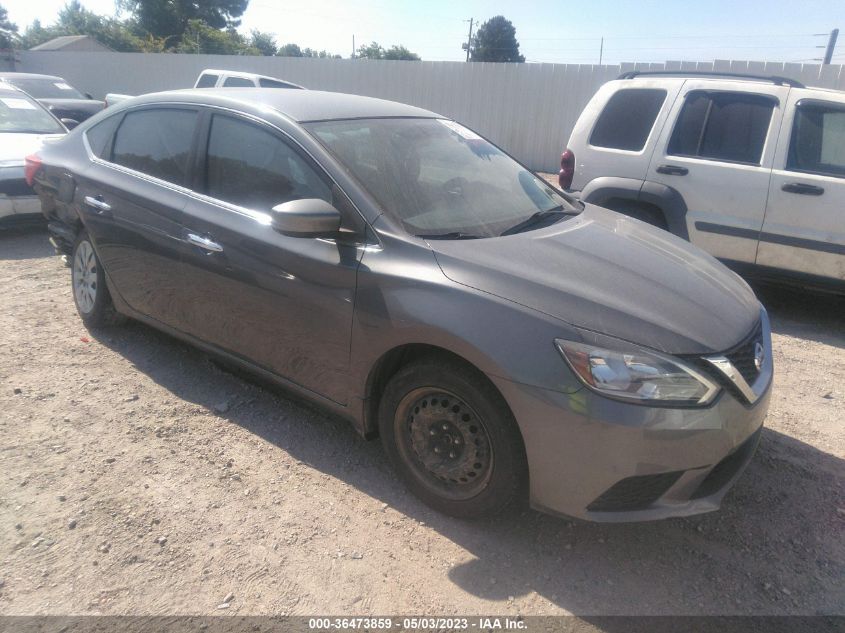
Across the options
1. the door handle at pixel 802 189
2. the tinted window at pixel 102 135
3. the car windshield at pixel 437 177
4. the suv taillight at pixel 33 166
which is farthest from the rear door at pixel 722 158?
the suv taillight at pixel 33 166

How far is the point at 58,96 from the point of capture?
14.0 m

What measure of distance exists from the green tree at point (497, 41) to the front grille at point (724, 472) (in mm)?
67156

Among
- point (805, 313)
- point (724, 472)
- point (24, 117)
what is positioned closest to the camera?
point (724, 472)

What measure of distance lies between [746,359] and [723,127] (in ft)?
12.1

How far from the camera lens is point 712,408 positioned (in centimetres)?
237

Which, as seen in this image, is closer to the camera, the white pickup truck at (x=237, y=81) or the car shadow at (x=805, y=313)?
the car shadow at (x=805, y=313)

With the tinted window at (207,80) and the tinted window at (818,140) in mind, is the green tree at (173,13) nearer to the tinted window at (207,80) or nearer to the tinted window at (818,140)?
the tinted window at (207,80)

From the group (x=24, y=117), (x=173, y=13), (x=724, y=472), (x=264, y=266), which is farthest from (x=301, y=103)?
(x=173, y=13)

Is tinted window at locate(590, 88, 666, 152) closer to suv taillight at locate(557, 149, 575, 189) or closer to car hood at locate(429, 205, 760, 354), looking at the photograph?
suv taillight at locate(557, 149, 575, 189)

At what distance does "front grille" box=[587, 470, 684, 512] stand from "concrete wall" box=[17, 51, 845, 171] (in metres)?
12.0

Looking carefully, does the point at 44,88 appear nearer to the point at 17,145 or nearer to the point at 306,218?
the point at 17,145

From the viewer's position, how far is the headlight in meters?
2.32

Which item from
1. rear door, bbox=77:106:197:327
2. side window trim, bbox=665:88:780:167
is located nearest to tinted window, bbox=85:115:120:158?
rear door, bbox=77:106:197:327

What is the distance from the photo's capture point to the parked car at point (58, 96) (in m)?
13.4
